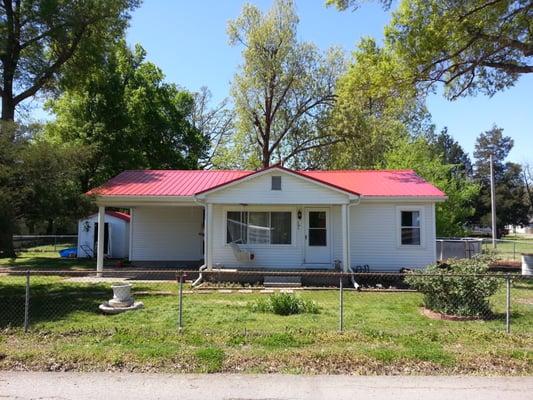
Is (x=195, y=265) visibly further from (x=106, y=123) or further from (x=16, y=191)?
(x=106, y=123)

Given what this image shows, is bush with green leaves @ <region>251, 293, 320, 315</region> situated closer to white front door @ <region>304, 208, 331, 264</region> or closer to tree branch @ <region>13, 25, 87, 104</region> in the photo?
white front door @ <region>304, 208, 331, 264</region>

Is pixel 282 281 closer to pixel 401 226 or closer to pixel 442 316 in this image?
pixel 401 226

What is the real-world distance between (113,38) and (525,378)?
26.1 metres

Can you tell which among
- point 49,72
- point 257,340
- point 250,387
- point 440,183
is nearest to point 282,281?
point 257,340

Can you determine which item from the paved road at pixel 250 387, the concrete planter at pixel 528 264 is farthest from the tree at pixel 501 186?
the paved road at pixel 250 387

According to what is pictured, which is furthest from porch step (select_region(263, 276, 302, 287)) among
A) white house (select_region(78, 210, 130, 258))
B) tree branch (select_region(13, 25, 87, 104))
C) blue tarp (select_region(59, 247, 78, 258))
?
tree branch (select_region(13, 25, 87, 104))

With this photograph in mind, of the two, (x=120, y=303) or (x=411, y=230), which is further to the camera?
(x=411, y=230)

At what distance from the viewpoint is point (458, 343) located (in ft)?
26.2

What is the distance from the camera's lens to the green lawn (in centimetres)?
682

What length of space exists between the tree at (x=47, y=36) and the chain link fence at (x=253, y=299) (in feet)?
41.0

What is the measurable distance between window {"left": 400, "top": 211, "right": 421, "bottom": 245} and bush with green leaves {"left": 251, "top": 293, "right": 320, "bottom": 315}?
8178 millimetres

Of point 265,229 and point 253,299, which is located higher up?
point 265,229

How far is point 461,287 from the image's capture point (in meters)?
10.3

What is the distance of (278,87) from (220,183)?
1339cm
